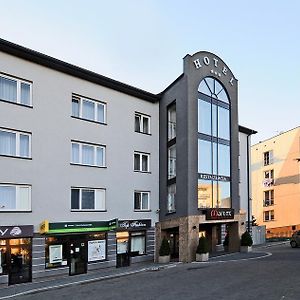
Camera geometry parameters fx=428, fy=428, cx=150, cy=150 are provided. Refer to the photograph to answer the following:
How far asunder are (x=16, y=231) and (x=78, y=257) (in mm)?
4422

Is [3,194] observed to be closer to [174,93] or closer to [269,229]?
[174,93]

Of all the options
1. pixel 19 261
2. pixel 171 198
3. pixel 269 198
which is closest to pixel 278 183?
pixel 269 198

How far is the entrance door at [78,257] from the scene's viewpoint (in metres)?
23.7

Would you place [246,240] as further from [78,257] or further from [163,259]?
[78,257]

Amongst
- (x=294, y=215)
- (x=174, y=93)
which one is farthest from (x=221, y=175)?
(x=294, y=215)

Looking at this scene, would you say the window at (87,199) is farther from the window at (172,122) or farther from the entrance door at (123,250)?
the window at (172,122)

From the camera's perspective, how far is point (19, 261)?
2139 centimetres

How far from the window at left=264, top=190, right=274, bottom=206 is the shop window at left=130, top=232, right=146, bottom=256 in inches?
1256

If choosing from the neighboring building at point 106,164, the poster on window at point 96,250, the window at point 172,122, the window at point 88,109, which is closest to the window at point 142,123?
the neighboring building at point 106,164

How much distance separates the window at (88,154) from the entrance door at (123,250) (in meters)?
4.70

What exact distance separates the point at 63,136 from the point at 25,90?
3285 mm

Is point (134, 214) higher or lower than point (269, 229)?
higher

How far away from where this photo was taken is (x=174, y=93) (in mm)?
29562

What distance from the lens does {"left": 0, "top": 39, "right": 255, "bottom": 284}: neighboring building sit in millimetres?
21906
